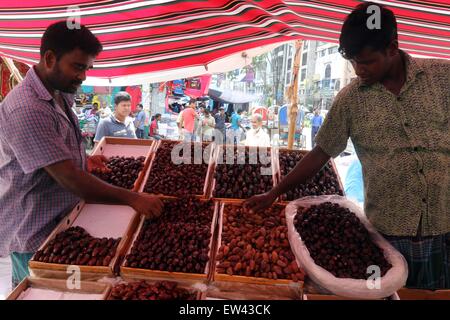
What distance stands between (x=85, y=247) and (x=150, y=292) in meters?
0.49

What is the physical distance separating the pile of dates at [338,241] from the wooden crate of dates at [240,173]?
1.76ft

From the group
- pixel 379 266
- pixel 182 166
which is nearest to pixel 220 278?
pixel 379 266

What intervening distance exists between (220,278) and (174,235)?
0.37m

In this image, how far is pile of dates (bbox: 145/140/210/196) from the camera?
2.45 metres

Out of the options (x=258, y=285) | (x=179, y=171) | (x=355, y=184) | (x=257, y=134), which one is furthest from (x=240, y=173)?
(x=257, y=134)

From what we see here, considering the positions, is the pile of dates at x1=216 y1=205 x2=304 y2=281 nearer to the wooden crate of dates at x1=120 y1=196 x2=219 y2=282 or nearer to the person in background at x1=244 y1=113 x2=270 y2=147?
the wooden crate of dates at x1=120 y1=196 x2=219 y2=282

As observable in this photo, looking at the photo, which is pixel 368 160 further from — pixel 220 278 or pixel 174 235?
pixel 174 235

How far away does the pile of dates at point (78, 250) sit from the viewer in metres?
1.65

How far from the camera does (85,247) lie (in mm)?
1755

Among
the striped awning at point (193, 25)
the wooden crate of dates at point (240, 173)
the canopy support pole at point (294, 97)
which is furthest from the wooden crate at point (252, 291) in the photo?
the canopy support pole at point (294, 97)

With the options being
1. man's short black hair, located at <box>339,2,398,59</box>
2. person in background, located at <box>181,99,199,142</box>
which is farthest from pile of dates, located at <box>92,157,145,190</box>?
person in background, located at <box>181,99,199,142</box>

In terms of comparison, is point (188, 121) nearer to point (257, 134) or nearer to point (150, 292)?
point (257, 134)

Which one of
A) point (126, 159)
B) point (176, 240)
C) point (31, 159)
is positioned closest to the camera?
point (31, 159)

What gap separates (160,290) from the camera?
1.52 metres
